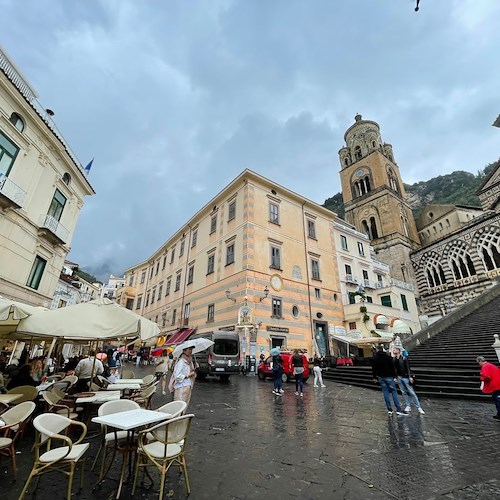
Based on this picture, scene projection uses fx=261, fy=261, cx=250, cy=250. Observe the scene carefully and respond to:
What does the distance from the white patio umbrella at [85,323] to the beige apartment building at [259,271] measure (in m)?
11.6

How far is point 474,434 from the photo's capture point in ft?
16.0

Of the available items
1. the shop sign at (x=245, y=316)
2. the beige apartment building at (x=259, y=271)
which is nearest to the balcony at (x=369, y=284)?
the beige apartment building at (x=259, y=271)

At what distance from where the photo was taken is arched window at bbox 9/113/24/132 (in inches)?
454

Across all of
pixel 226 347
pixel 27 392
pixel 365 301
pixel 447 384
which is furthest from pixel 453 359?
pixel 27 392

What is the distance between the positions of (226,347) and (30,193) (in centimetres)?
1204

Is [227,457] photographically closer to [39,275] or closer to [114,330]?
[114,330]

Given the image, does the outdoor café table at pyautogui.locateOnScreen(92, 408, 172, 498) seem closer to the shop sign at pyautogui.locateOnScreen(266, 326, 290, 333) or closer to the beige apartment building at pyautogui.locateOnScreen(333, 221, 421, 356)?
the shop sign at pyautogui.locateOnScreen(266, 326, 290, 333)

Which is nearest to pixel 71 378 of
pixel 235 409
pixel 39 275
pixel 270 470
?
pixel 235 409

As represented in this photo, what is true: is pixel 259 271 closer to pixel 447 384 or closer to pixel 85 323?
pixel 447 384

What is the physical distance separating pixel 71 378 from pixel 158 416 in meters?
5.41

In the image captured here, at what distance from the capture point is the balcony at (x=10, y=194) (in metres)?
10.6

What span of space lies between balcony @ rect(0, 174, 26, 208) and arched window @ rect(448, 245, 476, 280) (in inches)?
1387

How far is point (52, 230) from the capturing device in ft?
42.8

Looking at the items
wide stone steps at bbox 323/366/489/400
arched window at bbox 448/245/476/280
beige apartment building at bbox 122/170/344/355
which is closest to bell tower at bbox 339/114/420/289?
arched window at bbox 448/245/476/280
